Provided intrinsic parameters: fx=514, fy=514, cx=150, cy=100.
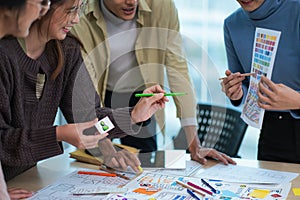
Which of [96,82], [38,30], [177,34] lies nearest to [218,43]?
[177,34]

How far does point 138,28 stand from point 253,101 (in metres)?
0.54

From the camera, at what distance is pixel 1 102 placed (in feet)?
4.89

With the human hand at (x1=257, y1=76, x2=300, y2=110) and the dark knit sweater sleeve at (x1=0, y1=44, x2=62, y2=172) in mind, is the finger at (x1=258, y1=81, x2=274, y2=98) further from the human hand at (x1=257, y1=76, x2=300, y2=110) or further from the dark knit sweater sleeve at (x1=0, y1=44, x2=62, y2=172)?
the dark knit sweater sleeve at (x1=0, y1=44, x2=62, y2=172)

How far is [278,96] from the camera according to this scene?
1.75 m

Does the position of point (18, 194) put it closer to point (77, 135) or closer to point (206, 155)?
point (77, 135)

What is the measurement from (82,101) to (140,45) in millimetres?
385

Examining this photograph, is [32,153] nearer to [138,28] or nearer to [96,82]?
[96,82]

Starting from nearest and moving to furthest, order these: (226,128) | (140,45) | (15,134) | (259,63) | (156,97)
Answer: (15,134) → (156,97) → (259,63) → (140,45) → (226,128)

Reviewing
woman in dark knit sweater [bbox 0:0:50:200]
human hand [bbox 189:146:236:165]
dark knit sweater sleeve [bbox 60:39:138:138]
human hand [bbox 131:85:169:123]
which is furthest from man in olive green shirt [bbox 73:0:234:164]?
woman in dark knit sweater [bbox 0:0:50:200]

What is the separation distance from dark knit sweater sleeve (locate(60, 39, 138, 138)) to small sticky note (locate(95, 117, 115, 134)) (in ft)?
0.07

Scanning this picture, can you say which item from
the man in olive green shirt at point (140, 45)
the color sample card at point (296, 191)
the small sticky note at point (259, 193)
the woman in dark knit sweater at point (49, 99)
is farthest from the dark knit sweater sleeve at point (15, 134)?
the color sample card at point (296, 191)

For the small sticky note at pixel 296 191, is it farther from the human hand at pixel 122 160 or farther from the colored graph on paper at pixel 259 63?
the human hand at pixel 122 160

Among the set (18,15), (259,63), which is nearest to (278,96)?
(259,63)

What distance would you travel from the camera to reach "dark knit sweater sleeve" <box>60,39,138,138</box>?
1.75 m
